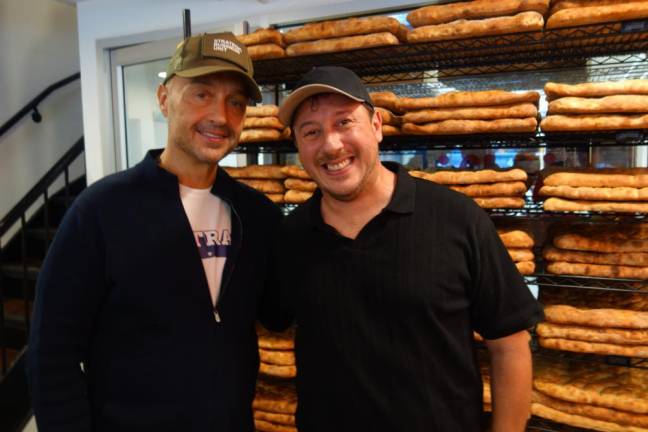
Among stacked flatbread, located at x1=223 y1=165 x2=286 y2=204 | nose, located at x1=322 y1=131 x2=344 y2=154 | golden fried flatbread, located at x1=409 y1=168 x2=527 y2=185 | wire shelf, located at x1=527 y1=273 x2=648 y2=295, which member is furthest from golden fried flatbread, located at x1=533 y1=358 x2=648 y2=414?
stacked flatbread, located at x1=223 y1=165 x2=286 y2=204

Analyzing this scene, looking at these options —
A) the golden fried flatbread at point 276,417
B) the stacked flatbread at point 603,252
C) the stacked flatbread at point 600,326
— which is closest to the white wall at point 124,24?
the stacked flatbread at point 603,252

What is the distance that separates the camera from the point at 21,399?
3.35 metres

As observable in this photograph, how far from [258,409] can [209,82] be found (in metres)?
1.57

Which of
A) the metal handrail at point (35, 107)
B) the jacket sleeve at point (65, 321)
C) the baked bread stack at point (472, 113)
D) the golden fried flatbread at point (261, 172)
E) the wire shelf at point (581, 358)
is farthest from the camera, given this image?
the metal handrail at point (35, 107)

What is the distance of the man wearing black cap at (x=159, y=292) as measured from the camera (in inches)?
51.9

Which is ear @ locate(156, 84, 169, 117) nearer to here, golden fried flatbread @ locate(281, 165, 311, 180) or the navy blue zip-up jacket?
the navy blue zip-up jacket

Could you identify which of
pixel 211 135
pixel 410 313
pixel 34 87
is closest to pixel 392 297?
pixel 410 313

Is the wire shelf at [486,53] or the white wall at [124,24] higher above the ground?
the white wall at [124,24]

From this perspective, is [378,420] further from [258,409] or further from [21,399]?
[21,399]

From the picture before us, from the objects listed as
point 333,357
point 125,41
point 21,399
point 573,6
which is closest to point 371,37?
point 573,6

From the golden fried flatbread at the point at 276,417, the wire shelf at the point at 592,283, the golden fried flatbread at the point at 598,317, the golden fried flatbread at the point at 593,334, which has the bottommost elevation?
the golden fried flatbread at the point at 276,417

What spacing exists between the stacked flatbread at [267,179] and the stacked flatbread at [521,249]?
1.08m

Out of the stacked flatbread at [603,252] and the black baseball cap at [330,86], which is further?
the stacked flatbread at [603,252]

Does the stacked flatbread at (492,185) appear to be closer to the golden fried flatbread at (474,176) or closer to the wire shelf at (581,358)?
the golden fried flatbread at (474,176)
